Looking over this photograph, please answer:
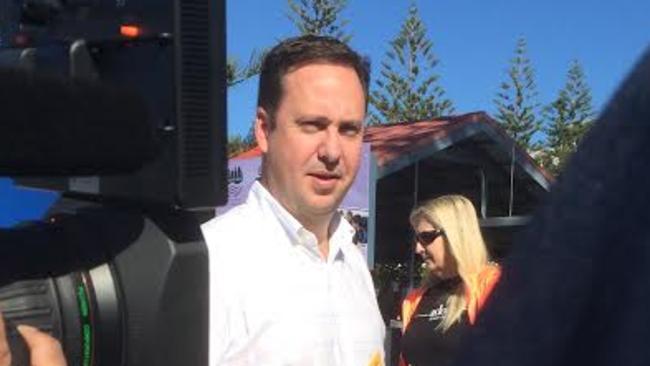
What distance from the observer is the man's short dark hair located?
2.06 meters

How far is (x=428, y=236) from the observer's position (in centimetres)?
453

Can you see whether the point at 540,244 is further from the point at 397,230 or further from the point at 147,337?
the point at 397,230

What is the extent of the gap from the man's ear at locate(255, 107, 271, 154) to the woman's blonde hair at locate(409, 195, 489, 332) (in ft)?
7.41

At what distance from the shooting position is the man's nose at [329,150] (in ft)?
6.54

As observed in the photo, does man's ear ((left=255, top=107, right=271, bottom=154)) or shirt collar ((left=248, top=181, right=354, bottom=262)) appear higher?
man's ear ((left=255, top=107, right=271, bottom=154))

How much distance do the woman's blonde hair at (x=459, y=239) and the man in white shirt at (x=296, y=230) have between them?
2.05 meters

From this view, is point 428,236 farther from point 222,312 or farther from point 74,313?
point 74,313

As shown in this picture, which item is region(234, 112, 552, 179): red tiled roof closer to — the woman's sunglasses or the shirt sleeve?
the woman's sunglasses

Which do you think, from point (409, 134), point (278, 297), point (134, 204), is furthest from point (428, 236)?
point (409, 134)

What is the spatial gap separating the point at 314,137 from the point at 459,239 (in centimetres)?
251

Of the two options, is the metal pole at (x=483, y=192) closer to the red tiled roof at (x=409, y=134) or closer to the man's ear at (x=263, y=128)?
the red tiled roof at (x=409, y=134)

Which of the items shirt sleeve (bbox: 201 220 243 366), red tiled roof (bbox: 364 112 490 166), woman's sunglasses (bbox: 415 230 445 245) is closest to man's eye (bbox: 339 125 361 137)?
shirt sleeve (bbox: 201 220 243 366)

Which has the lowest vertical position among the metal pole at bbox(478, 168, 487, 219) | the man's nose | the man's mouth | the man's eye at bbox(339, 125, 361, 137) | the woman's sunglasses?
the metal pole at bbox(478, 168, 487, 219)

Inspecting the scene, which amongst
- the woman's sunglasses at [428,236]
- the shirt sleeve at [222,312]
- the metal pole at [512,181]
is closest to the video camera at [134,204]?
the shirt sleeve at [222,312]
